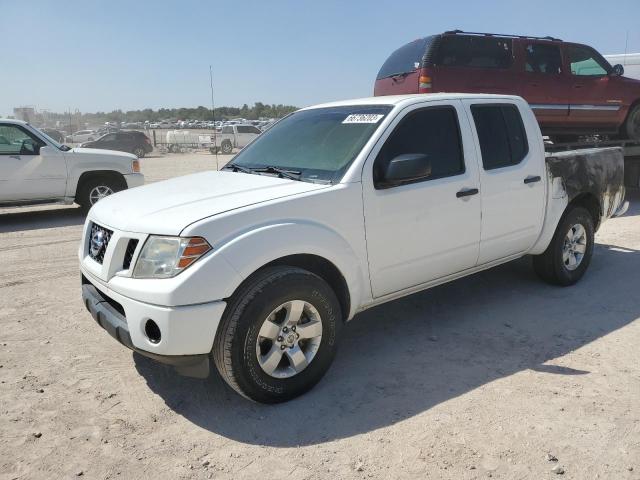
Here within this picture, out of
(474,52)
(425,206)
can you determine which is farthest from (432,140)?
(474,52)

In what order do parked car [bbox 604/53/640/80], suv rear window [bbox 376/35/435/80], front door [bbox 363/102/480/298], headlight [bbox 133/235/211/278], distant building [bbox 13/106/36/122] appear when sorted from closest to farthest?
1. headlight [bbox 133/235/211/278]
2. front door [bbox 363/102/480/298]
3. suv rear window [bbox 376/35/435/80]
4. parked car [bbox 604/53/640/80]
5. distant building [bbox 13/106/36/122]

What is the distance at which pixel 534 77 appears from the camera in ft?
28.4

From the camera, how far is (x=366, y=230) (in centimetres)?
342

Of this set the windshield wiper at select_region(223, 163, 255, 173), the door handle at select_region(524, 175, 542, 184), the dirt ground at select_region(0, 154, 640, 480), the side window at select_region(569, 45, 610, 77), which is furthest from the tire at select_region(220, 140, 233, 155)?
the door handle at select_region(524, 175, 542, 184)

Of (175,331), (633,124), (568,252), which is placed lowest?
(568,252)

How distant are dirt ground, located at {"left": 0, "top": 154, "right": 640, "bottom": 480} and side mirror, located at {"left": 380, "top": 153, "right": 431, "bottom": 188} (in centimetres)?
127

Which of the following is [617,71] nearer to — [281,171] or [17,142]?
[281,171]

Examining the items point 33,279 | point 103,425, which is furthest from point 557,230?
point 33,279

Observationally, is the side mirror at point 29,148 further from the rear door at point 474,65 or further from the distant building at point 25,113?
the distant building at point 25,113

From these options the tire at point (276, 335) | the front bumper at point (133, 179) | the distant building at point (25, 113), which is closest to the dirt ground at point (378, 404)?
the tire at point (276, 335)

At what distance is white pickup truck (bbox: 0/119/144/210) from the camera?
855 centimetres

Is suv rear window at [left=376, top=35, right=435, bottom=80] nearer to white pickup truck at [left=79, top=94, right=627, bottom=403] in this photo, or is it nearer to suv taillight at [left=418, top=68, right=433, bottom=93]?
suv taillight at [left=418, top=68, right=433, bottom=93]

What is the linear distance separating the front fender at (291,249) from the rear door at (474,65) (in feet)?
17.9

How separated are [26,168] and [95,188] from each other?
1.10 meters
